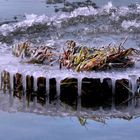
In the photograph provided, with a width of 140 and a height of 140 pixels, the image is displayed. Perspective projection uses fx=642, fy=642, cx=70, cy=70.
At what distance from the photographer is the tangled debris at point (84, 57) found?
31.7 feet

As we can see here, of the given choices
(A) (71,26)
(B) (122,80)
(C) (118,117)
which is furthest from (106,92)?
(A) (71,26)

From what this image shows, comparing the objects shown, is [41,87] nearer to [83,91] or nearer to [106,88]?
[83,91]

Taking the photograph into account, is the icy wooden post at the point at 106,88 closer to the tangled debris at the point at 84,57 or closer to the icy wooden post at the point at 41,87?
the tangled debris at the point at 84,57

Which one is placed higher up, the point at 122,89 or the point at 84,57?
the point at 84,57

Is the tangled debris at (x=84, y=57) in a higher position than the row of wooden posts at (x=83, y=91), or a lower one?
higher

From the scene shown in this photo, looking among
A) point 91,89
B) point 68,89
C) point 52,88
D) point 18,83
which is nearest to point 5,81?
point 18,83

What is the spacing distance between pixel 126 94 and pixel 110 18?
7.43 metres

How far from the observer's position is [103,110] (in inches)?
343

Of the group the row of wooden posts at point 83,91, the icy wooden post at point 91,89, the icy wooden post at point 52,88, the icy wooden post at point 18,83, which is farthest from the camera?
the icy wooden post at point 18,83

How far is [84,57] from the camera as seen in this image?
32.3 ft

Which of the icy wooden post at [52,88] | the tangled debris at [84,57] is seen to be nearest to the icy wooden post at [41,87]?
the icy wooden post at [52,88]

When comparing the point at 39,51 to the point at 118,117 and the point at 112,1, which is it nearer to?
the point at 118,117

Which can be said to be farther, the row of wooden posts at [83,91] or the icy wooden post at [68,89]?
the icy wooden post at [68,89]

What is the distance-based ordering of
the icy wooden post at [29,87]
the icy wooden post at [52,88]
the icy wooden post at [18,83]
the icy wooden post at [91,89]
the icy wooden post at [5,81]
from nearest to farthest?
1. the icy wooden post at [91,89]
2. the icy wooden post at [52,88]
3. the icy wooden post at [29,87]
4. the icy wooden post at [18,83]
5. the icy wooden post at [5,81]
